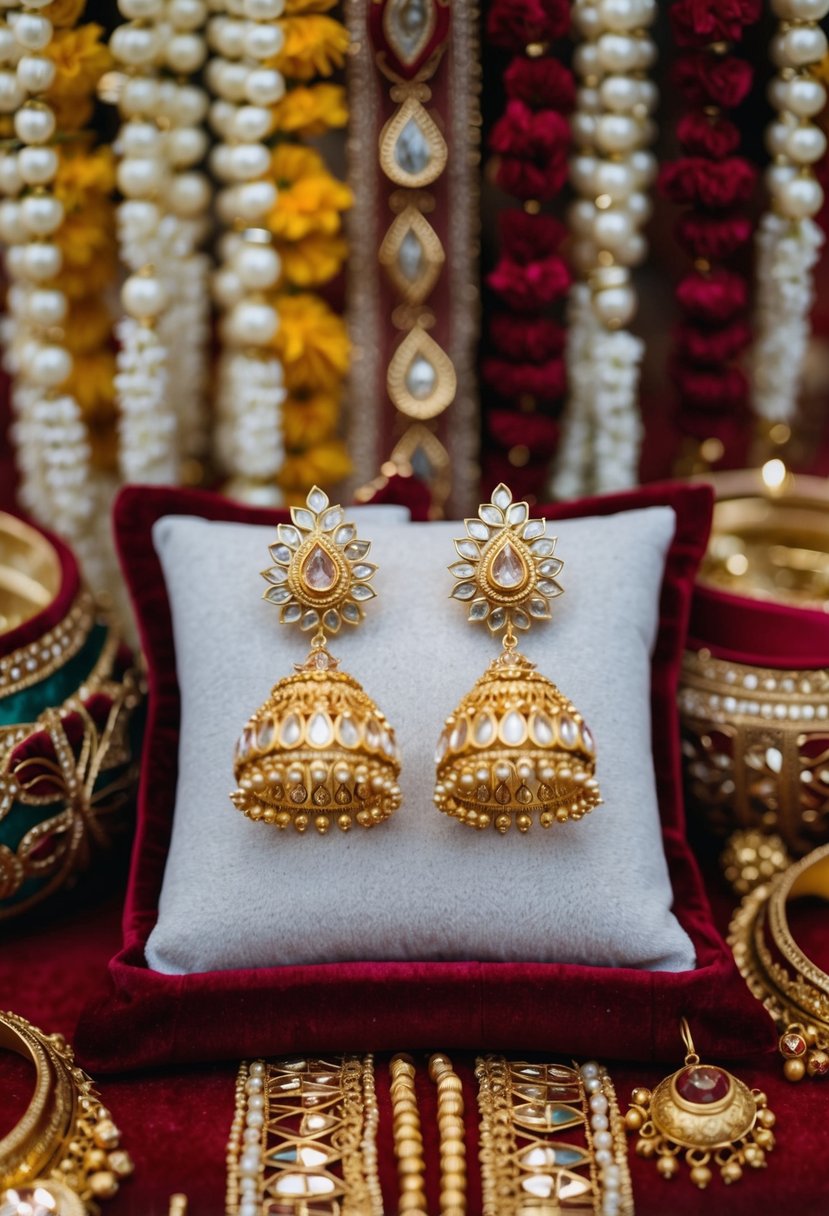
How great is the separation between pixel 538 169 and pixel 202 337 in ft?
1.39

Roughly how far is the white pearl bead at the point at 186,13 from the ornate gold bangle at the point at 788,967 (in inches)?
39.6

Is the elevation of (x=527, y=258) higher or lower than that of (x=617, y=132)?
lower

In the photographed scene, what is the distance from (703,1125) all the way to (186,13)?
1.12m

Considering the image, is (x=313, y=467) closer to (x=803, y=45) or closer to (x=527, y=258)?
(x=527, y=258)

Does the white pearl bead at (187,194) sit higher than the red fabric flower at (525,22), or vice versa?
the red fabric flower at (525,22)

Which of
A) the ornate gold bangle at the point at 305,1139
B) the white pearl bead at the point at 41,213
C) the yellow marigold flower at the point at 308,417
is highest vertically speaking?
the white pearl bead at the point at 41,213

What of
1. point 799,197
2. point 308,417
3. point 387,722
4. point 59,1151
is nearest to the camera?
point 59,1151

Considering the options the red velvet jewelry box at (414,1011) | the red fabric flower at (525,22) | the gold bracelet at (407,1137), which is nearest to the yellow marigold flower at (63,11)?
the red fabric flower at (525,22)

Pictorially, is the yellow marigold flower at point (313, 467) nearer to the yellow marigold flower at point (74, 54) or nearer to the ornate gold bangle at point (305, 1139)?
the yellow marigold flower at point (74, 54)

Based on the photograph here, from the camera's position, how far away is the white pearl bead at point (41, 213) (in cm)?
128

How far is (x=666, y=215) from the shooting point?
1648 mm

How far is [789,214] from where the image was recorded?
4.41ft

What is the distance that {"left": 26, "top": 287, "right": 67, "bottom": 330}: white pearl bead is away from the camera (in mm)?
1323

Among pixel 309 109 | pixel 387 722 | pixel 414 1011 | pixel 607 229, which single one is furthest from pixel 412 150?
pixel 414 1011
